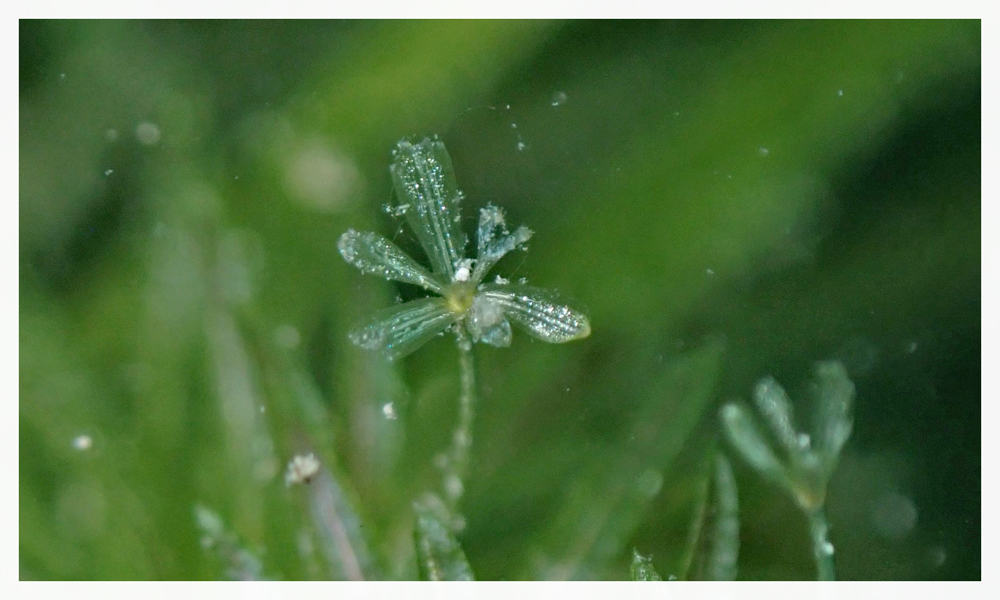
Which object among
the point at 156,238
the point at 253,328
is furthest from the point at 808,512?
the point at 156,238

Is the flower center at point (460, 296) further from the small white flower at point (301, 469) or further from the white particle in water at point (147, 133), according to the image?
the white particle in water at point (147, 133)

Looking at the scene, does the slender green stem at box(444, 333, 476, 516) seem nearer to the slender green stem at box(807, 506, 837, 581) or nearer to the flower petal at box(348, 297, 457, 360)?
the flower petal at box(348, 297, 457, 360)

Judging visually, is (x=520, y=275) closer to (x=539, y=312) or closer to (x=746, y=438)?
(x=539, y=312)

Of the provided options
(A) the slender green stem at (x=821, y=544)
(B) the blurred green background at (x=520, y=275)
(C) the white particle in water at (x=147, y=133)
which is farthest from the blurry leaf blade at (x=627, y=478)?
(C) the white particle in water at (x=147, y=133)

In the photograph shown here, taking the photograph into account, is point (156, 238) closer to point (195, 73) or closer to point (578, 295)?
point (195, 73)

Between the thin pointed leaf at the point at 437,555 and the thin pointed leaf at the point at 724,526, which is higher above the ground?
the thin pointed leaf at the point at 437,555
